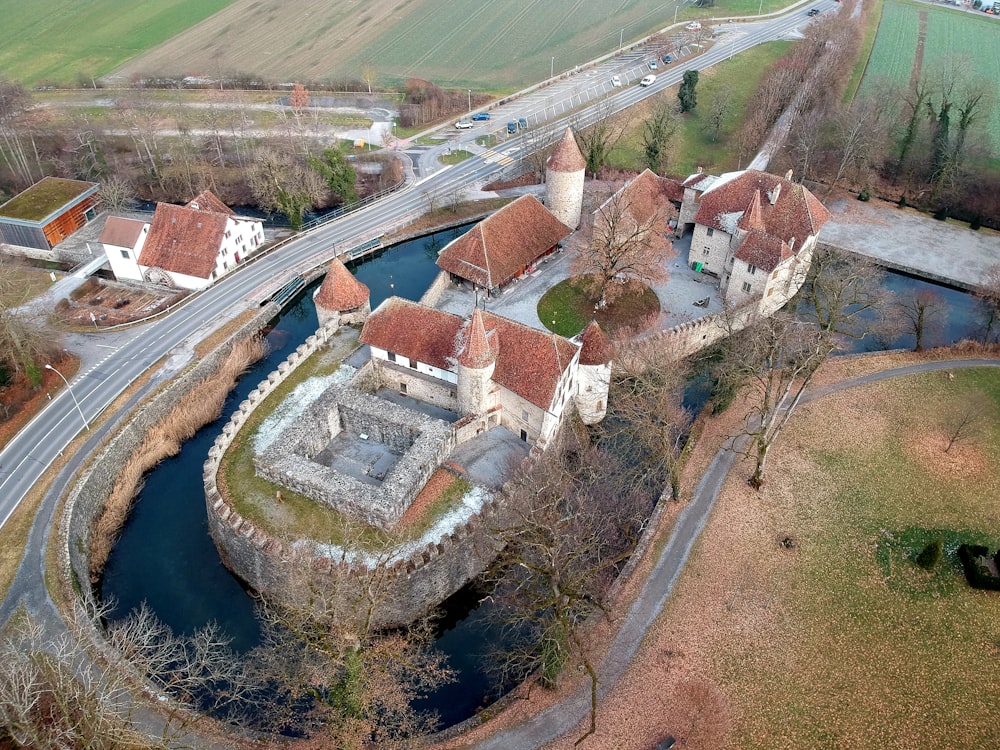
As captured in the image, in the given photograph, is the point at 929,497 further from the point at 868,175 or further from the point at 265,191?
the point at 265,191

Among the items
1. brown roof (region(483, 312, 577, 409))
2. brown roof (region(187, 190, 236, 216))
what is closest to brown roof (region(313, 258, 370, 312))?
brown roof (region(483, 312, 577, 409))

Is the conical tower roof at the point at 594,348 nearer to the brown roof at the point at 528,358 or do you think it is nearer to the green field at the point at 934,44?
the brown roof at the point at 528,358

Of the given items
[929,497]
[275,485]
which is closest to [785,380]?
[929,497]

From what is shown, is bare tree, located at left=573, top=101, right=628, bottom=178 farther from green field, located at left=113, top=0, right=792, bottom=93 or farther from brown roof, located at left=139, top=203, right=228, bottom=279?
brown roof, located at left=139, top=203, right=228, bottom=279

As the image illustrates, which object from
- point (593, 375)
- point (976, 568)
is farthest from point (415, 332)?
point (976, 568)

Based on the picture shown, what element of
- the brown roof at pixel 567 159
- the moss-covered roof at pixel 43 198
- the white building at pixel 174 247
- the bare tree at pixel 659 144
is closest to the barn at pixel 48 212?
the moss-covered roof at pixel 43 198

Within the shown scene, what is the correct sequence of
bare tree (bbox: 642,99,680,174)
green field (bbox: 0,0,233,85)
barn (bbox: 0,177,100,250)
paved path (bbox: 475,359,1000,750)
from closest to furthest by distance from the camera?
paved path (bbox: 475,359,1000,750)
barn (bbox: 0,177,100,250)
bare tree (bbox: 642,99,680,174)
green field (bbox: 0,0,233,85)
